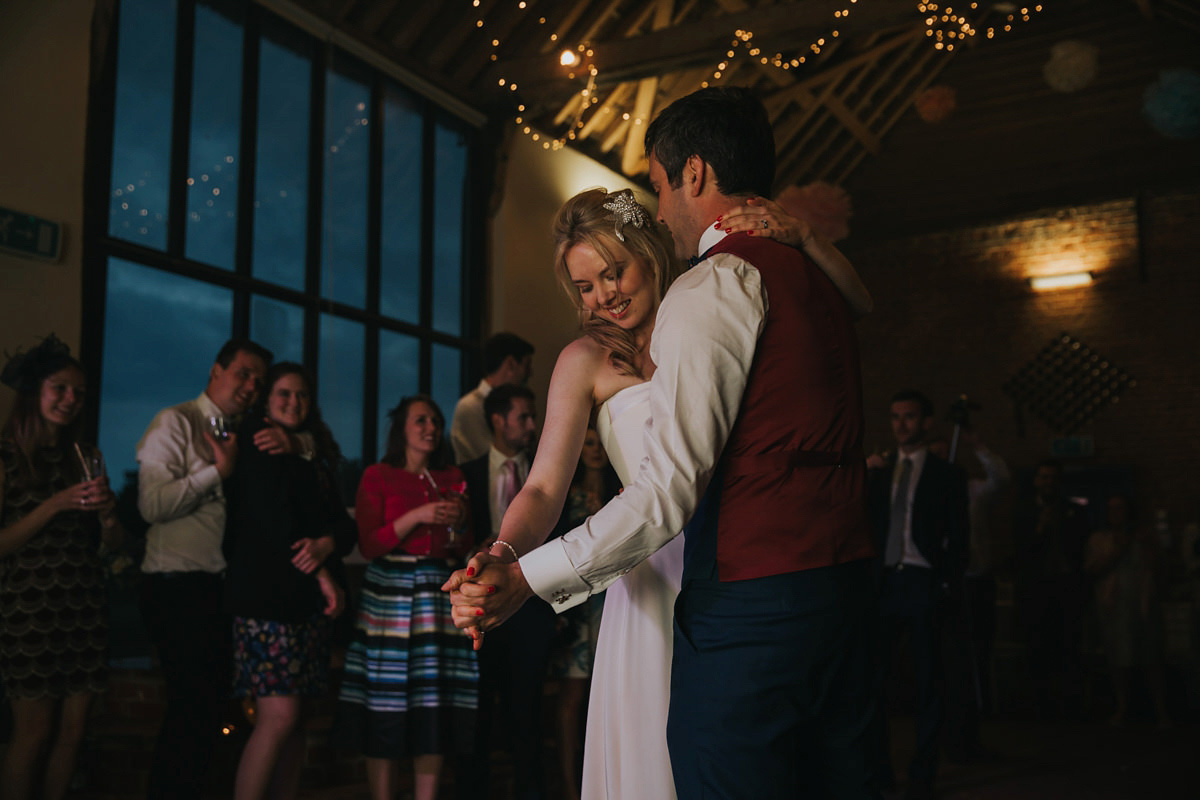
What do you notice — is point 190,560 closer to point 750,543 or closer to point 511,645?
point 511,645

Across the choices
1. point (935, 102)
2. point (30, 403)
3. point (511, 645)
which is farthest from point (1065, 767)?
point (935, 102)

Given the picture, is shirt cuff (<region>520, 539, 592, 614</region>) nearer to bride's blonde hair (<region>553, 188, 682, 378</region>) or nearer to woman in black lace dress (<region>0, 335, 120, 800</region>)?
bride's blonde hair (<region>553, 188, 682, 378</region>)

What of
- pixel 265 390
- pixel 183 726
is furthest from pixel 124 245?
pixel 183 726

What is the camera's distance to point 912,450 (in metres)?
4.73

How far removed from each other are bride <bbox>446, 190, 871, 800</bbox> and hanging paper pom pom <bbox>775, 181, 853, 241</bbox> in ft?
23.5

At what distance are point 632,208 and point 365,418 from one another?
4959mm

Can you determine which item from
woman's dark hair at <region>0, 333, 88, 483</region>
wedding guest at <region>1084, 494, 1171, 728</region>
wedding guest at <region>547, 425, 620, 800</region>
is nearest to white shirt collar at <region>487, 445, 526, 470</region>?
wedding guest at <region>547, 425, 620, 800</region>

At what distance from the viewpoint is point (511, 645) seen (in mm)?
3770

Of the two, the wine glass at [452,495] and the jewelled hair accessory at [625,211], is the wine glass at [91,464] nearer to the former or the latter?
the wine glass at [452,495]

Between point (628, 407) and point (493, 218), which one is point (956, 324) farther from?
point (628, 407)

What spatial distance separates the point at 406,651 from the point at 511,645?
561 mm

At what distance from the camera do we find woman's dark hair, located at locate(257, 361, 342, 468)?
3.39 m

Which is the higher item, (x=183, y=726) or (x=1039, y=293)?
(x=1039, y=293)

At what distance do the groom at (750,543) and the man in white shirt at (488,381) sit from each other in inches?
144
